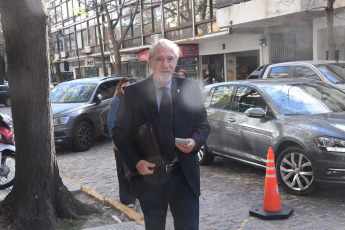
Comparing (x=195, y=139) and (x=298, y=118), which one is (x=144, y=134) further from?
(x=298, y=118)

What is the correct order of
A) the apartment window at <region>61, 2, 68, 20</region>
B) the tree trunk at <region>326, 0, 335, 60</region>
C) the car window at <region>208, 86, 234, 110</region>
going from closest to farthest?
the car window at <region>208, 86, 234, 110</region> → the tree trunk at <region>326, 0, 335, 60</region> → the apartment window at <region>61, 2, 68, 20</region>

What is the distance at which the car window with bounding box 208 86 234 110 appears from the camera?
24.1 feet

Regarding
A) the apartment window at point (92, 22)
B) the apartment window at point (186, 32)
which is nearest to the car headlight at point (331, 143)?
the apartment window at point (186, 32)

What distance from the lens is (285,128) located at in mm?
5812

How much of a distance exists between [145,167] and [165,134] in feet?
0.91

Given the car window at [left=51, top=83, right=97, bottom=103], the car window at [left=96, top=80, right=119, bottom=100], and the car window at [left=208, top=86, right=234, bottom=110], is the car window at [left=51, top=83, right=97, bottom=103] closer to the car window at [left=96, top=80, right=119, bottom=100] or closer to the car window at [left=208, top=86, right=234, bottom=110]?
the car window at [left=96, top=80, right=119, bottom=100]

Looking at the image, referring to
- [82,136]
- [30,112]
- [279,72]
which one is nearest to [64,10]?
[82,136]

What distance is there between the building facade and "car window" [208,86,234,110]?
9.07 meters

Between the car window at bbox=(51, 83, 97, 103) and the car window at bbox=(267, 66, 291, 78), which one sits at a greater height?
the car window at bbox=(267, 66, 291, 78)

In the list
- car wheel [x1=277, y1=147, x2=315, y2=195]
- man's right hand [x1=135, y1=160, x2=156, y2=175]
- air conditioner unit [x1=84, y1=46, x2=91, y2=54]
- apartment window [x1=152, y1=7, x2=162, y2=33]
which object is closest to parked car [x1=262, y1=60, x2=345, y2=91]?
car wheel [x1=277, y1=147, x2=315, y2=195]

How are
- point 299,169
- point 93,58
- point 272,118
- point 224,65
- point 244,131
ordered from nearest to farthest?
1. point 299,169
2. point 272,118
3. point 244,131
4. point 224,65
5. point 93,58

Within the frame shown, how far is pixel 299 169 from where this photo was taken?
5.57 metres

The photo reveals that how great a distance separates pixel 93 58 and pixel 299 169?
36.3 m

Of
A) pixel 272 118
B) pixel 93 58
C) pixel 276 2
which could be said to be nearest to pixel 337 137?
pixel 272 118
